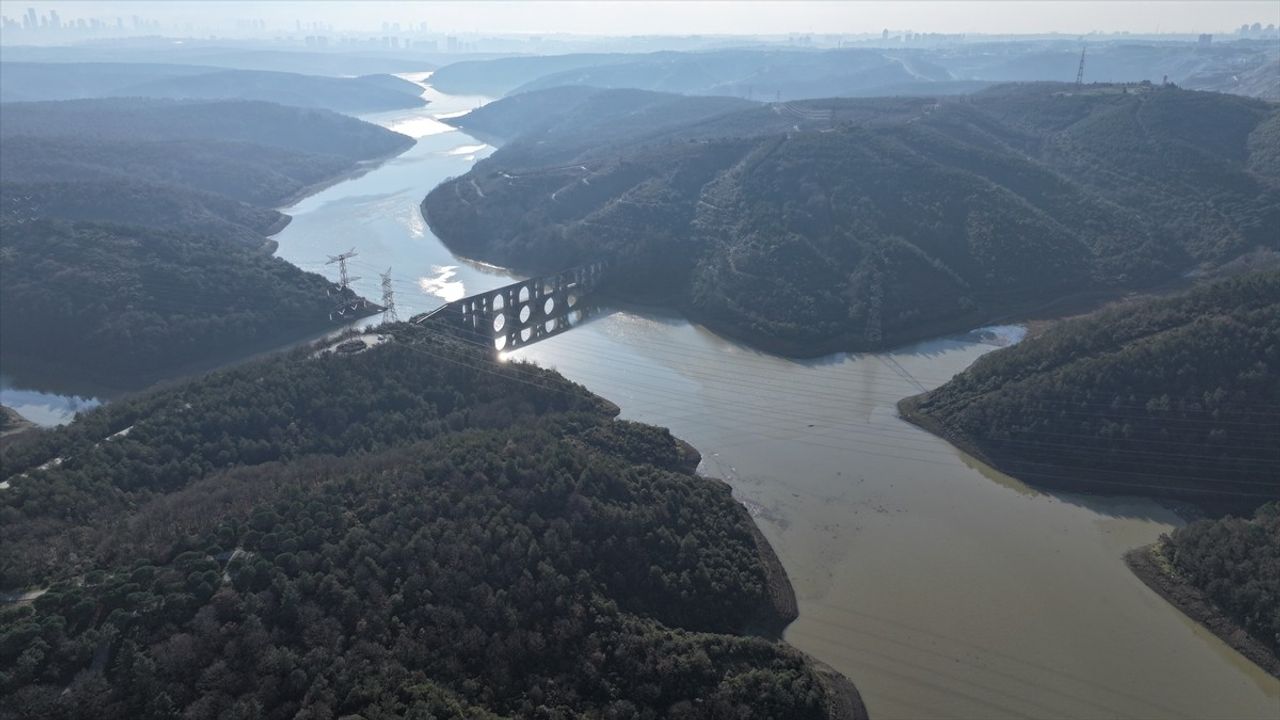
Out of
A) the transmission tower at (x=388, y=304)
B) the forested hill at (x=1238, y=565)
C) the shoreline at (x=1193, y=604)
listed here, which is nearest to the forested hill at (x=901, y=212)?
the transmission tower at (x=388, y=304)

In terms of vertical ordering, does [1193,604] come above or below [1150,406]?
below

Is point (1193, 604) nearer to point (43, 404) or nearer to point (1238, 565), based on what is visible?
point (1238, 565)

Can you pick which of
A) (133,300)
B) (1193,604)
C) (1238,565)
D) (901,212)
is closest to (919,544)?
(1193,604)

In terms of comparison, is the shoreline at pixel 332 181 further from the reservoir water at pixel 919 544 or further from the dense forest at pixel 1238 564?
the dense forest at pixel 1238 564

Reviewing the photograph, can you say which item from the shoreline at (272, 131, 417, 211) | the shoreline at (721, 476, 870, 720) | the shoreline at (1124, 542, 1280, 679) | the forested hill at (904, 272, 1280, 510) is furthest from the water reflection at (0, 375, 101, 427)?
the shoreline at (1124, 542, 1280, 679)

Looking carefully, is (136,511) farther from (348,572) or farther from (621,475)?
(621,475)

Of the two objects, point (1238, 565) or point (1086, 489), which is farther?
point (1086, 489)

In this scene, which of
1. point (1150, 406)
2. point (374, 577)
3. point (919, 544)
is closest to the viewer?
point (374, 577)
